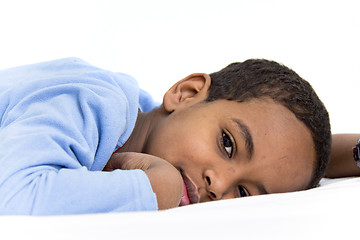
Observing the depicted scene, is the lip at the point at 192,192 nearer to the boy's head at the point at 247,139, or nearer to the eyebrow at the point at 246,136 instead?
the boy's head at the point at 247,139

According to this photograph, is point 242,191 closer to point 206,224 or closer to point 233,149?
point 233,149

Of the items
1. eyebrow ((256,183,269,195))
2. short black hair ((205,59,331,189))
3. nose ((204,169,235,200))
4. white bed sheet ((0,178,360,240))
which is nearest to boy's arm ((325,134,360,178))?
short black hair ((205,59,331,189))

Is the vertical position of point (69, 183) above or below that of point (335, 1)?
below

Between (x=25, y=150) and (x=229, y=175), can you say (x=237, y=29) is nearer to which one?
(x=229, y=175)

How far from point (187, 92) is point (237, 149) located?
29 centimetres

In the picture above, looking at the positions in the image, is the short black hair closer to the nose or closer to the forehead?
the forehead

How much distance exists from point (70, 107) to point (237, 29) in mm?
1752

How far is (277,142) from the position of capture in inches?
40.9

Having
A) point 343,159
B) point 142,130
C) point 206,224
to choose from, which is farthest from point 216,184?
point 343,159

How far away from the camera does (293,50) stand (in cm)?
242

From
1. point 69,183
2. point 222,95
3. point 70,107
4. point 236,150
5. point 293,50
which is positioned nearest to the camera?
point 69,183

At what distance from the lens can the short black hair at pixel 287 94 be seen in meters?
1.10

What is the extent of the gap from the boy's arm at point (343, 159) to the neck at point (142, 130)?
545mm

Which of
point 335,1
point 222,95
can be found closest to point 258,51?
point 335,1
